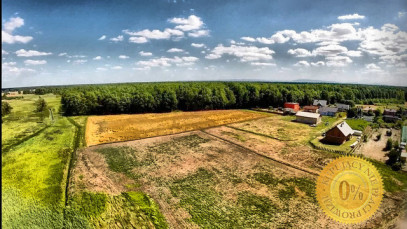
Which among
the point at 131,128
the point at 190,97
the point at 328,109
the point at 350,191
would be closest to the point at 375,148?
the point at 350,191

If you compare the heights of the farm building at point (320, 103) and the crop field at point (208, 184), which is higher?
the farm building at point (320, 103)

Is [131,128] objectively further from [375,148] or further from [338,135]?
[375,148]

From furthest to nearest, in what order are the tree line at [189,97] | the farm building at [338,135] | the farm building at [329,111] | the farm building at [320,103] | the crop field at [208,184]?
the farm building at [320,103] → the tree line at [189,97] → the farm building at [329,111] → the farm building at [338,135] → the crop field at [208,184]

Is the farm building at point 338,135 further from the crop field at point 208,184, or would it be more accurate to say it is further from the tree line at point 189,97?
the tree line at point 189,97

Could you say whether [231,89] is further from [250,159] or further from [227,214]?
[227,214]

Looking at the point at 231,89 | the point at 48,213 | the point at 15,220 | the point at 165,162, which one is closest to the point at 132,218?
the point at 48,213

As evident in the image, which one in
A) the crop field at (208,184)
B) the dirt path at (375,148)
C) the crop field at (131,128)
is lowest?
the crop field at (208,184)

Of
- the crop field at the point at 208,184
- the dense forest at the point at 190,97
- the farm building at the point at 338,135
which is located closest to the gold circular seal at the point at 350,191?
the crop field at the point at 208,184

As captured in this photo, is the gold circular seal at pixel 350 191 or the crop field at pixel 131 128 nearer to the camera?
the gold circular seal at pixel 350 191
